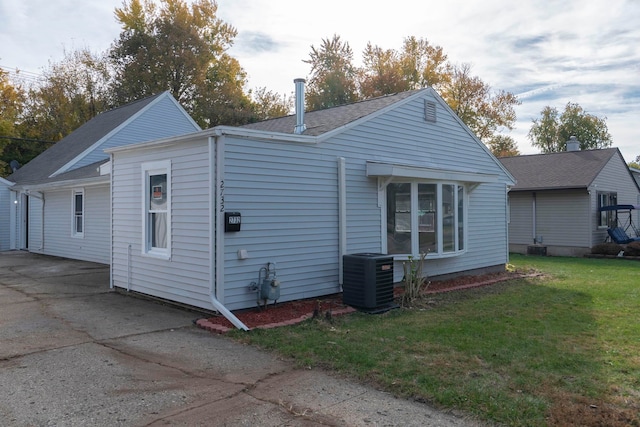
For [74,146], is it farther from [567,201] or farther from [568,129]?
[568,129]

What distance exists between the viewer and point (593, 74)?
59.5 ft

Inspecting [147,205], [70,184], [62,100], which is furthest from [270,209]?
[62,100]

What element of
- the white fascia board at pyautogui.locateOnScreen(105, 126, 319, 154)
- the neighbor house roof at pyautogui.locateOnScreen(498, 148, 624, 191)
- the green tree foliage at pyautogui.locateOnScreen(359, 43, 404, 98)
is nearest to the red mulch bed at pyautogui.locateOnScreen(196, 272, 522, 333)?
the white fascia board at pyautogui.locateOnScreen(105, 126, 319, 154)

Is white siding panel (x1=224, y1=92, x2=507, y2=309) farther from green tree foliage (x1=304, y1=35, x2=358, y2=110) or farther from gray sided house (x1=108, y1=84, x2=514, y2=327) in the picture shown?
green tree foliage (x1=304, y1=35, x2=358, y2=110)

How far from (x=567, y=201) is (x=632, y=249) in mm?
3018

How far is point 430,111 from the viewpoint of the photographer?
1127 cm

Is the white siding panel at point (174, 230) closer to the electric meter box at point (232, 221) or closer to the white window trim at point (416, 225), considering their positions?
the electric meter box at point (232, 221)

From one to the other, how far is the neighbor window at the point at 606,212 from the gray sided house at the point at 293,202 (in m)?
10.9

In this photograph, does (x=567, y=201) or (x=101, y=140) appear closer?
(x=101, y=140)

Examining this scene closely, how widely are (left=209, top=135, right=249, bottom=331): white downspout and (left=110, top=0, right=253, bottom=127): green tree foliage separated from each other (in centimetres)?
2447

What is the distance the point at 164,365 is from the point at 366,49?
34086 mm

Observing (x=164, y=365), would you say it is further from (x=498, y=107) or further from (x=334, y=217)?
(x=498, y=107)

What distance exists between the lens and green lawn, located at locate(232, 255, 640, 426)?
13.3ft

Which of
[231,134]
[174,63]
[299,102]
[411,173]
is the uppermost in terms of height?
[174,63]
